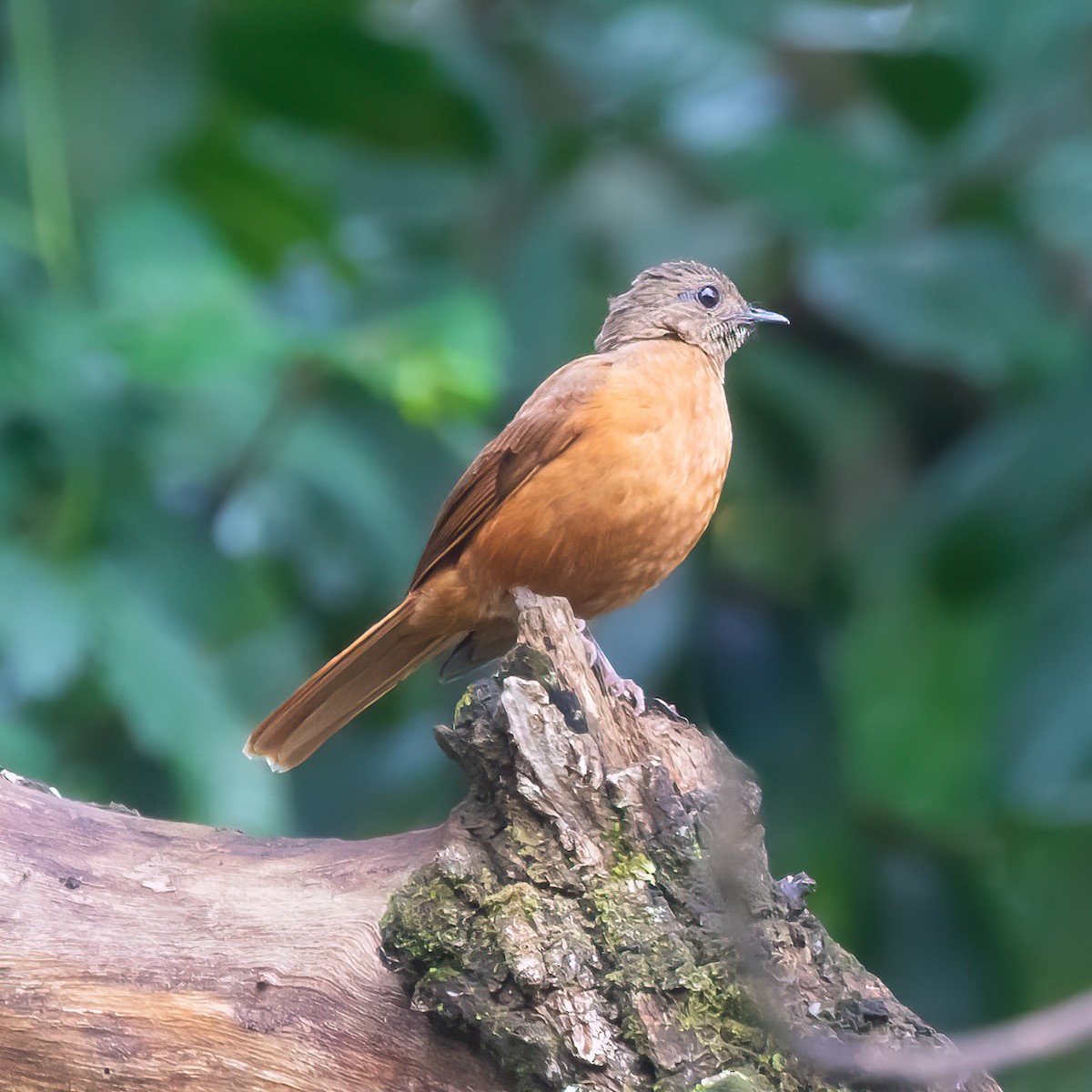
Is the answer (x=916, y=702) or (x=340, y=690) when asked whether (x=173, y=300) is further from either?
(x=916, y=702)

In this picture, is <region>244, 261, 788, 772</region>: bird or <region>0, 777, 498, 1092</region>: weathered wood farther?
<region>244, 261, 788, 772</region>: bird

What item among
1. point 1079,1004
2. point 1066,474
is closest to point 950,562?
point 1066,474

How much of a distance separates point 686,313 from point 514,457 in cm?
81

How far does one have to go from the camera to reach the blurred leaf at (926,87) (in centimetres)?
583

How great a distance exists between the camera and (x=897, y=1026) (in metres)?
2.55

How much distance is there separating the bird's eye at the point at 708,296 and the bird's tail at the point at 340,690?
50.6 inches

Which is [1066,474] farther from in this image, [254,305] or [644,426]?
[254,305]

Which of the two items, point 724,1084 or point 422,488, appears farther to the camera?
point 422,488

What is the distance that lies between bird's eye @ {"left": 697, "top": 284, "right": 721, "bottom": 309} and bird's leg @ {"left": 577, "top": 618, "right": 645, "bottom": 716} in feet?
4.43

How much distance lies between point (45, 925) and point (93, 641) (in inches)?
75.0

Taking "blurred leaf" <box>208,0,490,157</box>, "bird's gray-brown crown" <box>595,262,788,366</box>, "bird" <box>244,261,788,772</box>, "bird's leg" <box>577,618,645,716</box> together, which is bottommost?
"bird's leg" <box>577,618,645,716</box>

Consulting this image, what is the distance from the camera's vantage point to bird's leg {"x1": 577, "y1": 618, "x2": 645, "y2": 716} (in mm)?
3162

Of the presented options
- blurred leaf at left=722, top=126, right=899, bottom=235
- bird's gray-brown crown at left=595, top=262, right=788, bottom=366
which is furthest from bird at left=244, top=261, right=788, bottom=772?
blurred leaf at left=722, top=126, right=899, bottom=235

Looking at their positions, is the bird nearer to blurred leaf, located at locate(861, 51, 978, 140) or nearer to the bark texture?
the bark texture
